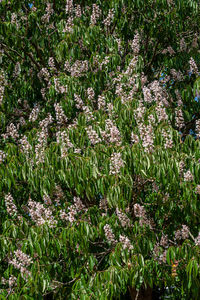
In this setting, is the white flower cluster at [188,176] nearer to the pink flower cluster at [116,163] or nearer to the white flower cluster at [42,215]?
the pink flower cluster at [116,163]

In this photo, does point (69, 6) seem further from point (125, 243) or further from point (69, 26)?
point (125, 243)

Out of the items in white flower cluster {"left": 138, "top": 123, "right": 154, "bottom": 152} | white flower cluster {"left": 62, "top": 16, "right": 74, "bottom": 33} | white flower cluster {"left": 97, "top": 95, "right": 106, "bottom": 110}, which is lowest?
white flower cluster {"left": 138, "top": 123, "right": 154, "bottom": 152}

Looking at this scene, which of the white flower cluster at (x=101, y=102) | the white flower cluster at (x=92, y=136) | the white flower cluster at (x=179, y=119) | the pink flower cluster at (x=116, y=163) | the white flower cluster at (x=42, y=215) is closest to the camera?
the pink flower cluster at (x=116, y=163)

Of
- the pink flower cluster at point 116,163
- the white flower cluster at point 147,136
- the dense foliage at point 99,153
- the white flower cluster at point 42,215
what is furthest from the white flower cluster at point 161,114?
the white flower cluster at point 42,215

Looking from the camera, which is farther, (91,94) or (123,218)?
(91,94)

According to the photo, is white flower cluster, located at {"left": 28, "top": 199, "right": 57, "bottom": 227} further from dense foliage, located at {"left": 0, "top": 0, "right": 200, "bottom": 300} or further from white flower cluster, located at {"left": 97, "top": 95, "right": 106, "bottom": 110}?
white flower cluster, located at {"left": 97, "top": 95, "right": 106, "bottom": 110}

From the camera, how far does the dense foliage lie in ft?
13.6

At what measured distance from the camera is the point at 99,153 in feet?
14.2

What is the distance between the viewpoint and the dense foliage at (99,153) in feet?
13.6

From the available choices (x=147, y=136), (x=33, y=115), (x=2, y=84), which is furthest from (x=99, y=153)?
(x=2, y=84)

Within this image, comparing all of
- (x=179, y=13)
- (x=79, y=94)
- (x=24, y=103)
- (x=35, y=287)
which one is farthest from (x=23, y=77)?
(x=35, y=287)

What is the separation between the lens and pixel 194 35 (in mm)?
6684

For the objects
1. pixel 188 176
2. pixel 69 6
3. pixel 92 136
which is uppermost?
pixel 69 6

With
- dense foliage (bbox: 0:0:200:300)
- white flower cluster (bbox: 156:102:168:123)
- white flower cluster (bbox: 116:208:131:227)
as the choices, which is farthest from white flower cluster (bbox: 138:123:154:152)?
white flower cluster (bbox: 116:208:131:227)
